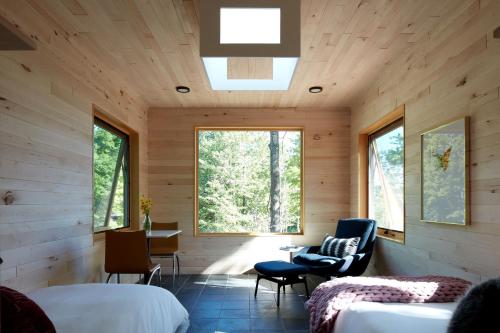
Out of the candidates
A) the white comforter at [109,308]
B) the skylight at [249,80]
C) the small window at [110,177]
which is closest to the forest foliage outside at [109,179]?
the small window at [110,177]

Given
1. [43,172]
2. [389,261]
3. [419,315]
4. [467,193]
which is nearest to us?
[419,315]

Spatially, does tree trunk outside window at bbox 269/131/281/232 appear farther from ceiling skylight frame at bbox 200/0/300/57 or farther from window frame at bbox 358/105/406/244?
ceiling skylight frame at bbox 200/0/300/57

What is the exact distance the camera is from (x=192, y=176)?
525cm

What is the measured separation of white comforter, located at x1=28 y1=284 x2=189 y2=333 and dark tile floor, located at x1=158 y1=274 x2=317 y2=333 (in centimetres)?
96

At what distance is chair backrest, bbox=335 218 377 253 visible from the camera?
396 centimetres

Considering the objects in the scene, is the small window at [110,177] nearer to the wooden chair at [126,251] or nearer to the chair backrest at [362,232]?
the wooden chair at [126,251]

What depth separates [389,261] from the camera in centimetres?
376

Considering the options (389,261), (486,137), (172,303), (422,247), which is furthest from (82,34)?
(389,261)

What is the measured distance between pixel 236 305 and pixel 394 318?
2.23m

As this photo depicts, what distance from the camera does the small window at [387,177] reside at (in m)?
3.67

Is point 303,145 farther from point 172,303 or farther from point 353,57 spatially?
point 172,303

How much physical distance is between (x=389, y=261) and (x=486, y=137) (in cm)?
200

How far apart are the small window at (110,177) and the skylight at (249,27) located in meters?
2.00

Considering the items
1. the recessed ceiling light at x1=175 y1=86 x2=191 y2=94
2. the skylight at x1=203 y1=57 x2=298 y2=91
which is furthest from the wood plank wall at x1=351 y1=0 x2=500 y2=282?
the recessed ceiling light at x1=175 y1=86 x2=191 y2=94
